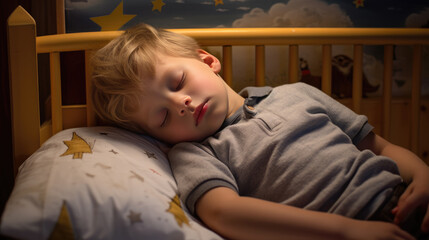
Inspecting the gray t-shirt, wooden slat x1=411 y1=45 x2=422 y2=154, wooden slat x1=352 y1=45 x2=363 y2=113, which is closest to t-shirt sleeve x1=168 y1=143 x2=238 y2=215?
the gray t-shirt

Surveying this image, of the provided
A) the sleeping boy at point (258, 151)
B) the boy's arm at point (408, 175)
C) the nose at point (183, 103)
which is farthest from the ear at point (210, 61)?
the boy's arm at point (408, 175)

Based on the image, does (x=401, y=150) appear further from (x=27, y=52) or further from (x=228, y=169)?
(x=27, y=52)

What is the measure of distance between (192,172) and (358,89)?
73 cm

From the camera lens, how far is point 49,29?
4.93ft

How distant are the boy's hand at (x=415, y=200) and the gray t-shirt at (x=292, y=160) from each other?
35 mm

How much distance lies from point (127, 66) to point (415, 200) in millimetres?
735

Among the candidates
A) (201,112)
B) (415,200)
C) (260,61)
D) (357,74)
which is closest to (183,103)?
(201,112)

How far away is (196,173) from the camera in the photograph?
2.94 ft

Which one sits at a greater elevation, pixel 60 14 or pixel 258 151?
pixel 60 14

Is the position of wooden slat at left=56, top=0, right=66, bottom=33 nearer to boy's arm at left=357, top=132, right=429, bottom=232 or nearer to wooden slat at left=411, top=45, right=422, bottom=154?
boy's arm at left=357, top=132, right=429, bottom=232

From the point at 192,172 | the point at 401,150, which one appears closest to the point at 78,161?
the point at 192,172

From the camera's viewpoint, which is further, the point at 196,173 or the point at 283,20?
the point at 283,20

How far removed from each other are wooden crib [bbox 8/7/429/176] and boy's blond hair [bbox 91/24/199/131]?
0.09 metres

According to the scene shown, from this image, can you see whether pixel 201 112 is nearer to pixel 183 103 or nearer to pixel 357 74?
pixel 183 103
